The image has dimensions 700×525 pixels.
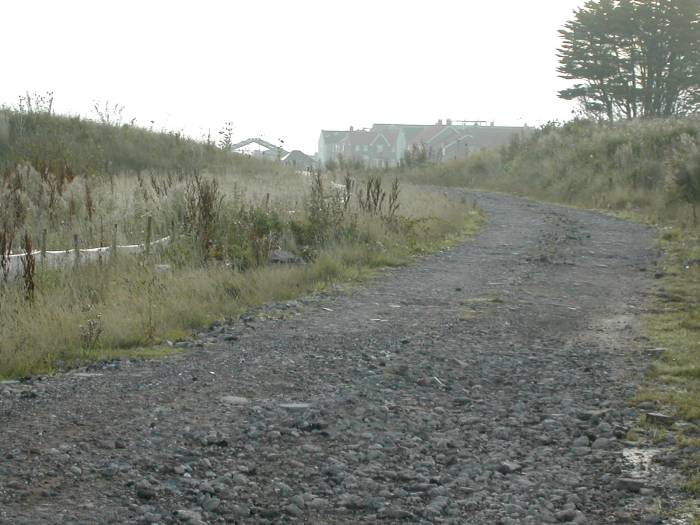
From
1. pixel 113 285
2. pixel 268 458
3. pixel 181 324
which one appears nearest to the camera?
pixel 268 458

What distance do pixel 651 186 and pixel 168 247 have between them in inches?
648

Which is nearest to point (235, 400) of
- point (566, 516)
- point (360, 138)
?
point (566, 516)

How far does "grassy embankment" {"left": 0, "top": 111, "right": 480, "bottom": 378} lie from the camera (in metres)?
7.50

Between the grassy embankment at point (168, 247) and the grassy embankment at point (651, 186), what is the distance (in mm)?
3715

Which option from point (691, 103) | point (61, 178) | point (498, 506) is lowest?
point (498, 506)

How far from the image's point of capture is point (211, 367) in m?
6.54

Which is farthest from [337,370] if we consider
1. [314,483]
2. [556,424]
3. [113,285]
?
[113,285]

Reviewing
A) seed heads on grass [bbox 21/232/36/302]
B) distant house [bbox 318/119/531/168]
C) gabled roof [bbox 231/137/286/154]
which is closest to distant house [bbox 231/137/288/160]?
gabled roof [bbox 231/137/286/154]

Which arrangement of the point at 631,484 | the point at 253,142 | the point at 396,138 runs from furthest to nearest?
the point at 396,138
the point at 253,142
the point at 631,484

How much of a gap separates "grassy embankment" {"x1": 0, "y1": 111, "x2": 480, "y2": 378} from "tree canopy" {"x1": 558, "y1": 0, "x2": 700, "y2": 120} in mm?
28223

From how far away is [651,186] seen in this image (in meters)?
24.7

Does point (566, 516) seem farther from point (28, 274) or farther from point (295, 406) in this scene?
point (28, 274)

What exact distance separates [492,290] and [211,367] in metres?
4.65

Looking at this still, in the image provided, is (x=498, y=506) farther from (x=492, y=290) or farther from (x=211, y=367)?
(x=492, y=290)
